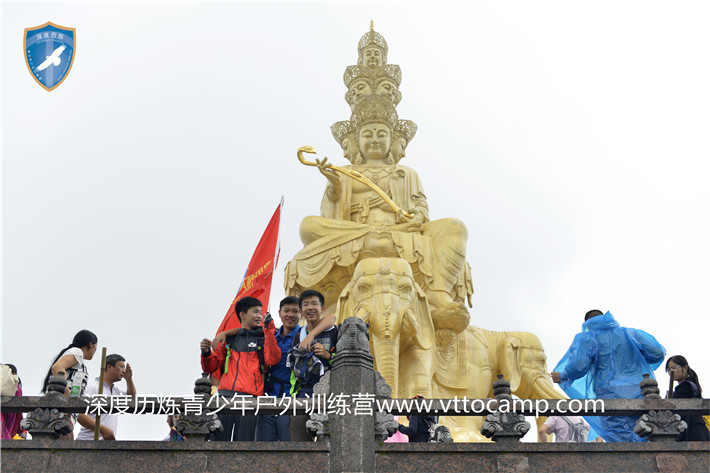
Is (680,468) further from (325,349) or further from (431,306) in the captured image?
(431,306)

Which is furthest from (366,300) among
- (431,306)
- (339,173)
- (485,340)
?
(339,173)

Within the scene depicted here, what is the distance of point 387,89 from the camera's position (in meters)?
16.2

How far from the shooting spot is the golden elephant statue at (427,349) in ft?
37.5

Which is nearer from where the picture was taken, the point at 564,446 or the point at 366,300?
the point at 564,446

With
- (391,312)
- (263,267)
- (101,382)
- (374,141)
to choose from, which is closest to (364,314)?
(391,312)

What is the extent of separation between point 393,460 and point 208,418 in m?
1.34

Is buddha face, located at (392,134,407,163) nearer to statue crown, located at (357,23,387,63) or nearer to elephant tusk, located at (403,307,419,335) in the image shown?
statue crown, located at (357,23,387,63)

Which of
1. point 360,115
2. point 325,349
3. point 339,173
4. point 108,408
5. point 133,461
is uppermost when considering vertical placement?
point 360,115

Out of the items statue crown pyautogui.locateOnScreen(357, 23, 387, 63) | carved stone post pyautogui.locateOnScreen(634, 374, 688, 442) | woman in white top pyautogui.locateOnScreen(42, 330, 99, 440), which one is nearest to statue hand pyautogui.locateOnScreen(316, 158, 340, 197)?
statue crown pyautogui.locateOnScreen(357, 23, 387, 63)

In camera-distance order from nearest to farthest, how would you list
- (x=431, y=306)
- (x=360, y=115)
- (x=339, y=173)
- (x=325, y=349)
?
(x=325, y=349), (x=431, y=306), (x=339, y=173), (x=360, y=115)

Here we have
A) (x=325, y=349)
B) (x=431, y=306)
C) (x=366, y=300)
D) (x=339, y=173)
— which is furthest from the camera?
(x=339, y=173)

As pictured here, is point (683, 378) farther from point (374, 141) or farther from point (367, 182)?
point (374, 141)

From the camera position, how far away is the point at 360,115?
1563cm

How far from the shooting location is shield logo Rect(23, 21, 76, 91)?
29.0 feet
